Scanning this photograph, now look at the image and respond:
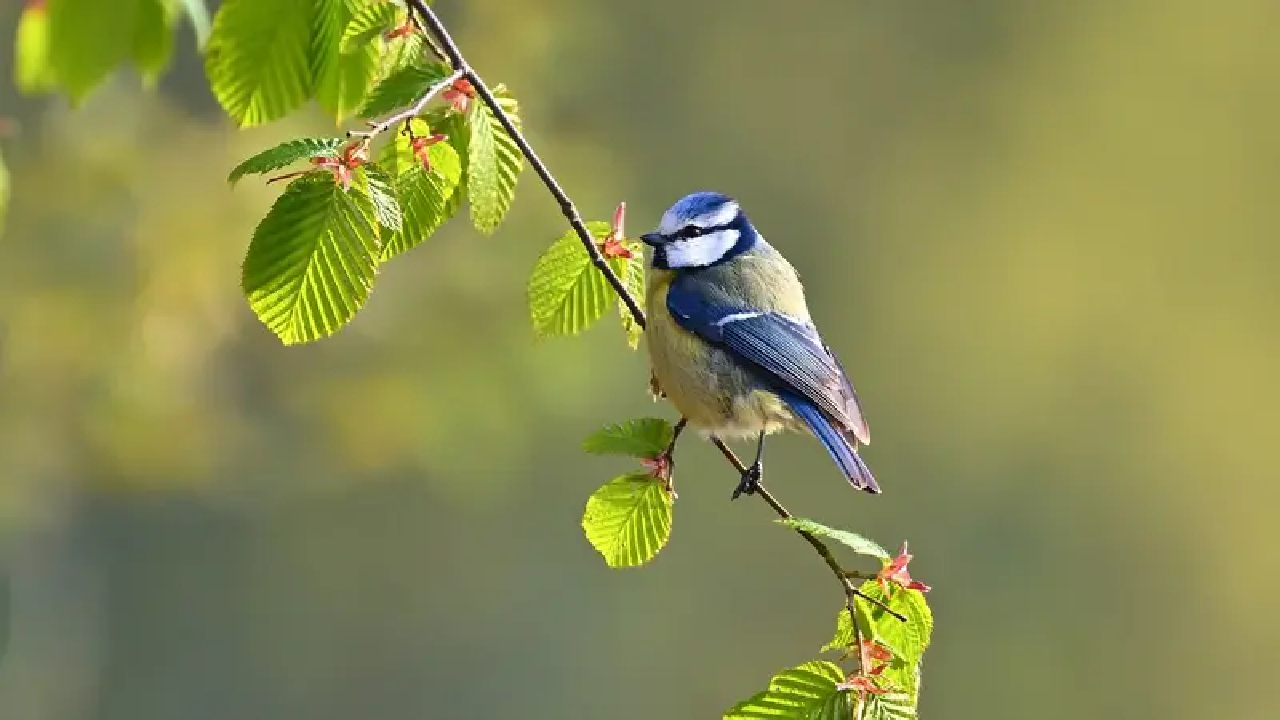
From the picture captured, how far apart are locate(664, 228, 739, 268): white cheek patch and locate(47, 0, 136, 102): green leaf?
1.22 ft

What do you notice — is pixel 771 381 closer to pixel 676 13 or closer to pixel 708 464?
pixel 708 464

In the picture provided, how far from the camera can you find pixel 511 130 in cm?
52

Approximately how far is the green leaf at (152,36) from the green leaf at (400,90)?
7cm

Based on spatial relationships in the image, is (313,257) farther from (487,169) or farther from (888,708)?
(888,708)

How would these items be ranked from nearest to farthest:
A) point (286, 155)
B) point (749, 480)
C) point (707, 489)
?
1. point (286, 155)
2. point (749, 480)
3. point (707, 489)

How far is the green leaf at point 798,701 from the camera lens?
1.55ft

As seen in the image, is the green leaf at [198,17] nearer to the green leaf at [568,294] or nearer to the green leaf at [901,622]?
the green leaf at [568,294]

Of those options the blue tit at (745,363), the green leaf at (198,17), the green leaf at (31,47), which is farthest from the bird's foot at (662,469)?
the green leaf at (31,47)

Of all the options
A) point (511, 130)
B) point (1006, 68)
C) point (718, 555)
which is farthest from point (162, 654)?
point (511, 130)

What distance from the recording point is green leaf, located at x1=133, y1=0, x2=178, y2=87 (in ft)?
1.69

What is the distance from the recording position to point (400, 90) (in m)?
0.51

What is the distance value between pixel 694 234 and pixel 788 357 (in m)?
0.12

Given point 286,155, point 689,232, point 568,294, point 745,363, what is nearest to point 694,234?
point 689,232

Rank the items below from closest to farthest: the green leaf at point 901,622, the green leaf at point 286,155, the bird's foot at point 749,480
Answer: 1. the green leaf at point 286,155
2. the green leaf at point 901,622
3. the bird's foot at point 749,480
